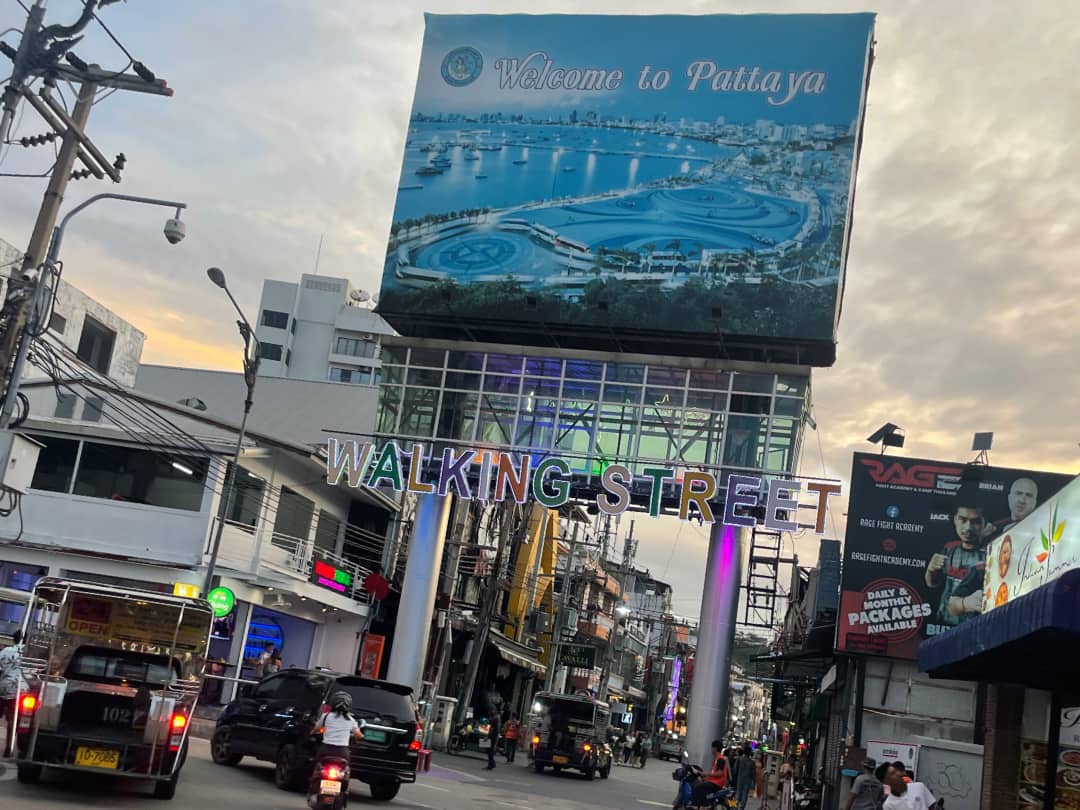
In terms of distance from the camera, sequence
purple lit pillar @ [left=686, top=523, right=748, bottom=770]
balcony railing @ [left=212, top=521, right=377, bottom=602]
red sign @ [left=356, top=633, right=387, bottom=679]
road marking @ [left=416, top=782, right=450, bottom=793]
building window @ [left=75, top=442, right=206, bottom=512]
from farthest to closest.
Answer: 1. red sign @ [left=356, top=633, right=387, bottom=679]
2. purple lit pillar @ [left=686, top=523, right=748, bottom=770]
3. balcony railing @ [left=212, top=521, right=377, bottom=602]
4. building window @ [left=75, top=442, right=206, bottom=512]
5. road marking @ [left=416, top=782, right=450, bottom=793]

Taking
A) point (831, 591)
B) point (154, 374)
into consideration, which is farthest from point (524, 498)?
point (154, 374)

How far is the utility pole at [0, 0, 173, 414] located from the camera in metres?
18.0

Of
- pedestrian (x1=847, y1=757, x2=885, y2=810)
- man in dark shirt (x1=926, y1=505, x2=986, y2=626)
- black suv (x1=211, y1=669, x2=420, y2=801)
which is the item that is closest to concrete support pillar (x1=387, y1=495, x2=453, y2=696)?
man in dark shirt (x1=926, y1=505, x2=986, y2=626)

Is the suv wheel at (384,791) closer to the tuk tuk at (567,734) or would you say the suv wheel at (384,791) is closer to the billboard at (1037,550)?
the billboard at (1037,550)

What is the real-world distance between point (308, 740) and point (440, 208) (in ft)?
85.8

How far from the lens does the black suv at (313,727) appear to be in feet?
62.5

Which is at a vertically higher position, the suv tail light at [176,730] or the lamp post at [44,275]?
the lamp post at [44,275]

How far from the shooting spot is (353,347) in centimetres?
9769

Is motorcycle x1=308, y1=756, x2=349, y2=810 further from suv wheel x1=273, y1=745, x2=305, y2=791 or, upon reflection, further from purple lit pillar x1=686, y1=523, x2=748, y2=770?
purple lit pillar x1=686, y1=523, x2=748, y2=770

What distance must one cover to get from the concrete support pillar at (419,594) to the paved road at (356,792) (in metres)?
5.04

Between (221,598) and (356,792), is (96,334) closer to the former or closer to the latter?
(221,598)

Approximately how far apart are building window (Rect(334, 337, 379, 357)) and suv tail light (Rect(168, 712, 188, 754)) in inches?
3234

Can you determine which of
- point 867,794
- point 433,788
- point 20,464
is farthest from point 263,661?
point 867,794

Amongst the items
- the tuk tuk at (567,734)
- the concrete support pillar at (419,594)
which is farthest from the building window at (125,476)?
Result: the tuk tuk at (567,734)
